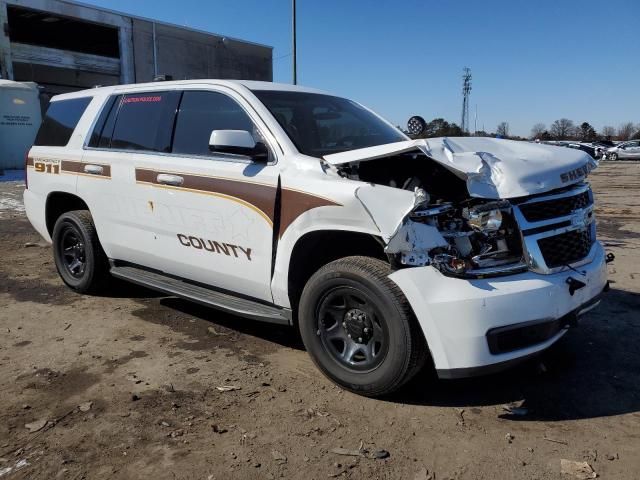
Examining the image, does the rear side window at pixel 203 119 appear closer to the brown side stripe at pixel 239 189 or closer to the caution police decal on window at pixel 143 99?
the brown side stripe at pixel 239 189

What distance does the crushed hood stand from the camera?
2906 millimetres

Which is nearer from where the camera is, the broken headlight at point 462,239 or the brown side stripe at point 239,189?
the broken headlight at point 462,239

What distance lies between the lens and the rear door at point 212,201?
3.68 metres

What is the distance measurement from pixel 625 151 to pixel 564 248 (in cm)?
3770

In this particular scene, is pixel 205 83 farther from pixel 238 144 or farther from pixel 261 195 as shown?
pixel 261 195

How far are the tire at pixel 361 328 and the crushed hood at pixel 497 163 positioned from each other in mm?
645

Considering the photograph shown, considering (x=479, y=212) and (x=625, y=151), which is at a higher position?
(x=625, y=151)

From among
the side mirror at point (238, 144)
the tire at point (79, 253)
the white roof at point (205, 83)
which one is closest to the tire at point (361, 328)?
the side mirror at point (238, 144)

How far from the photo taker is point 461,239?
2.97 m

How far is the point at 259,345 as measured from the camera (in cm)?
417

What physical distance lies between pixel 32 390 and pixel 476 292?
2.76m

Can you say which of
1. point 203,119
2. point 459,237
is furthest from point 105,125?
point 459,237

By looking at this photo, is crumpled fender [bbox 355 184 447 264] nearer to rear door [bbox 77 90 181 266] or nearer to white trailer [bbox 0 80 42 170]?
rear door [bbox 77 90 181 266]

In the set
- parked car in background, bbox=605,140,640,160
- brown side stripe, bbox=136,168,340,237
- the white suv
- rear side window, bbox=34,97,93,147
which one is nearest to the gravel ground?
the white suv
